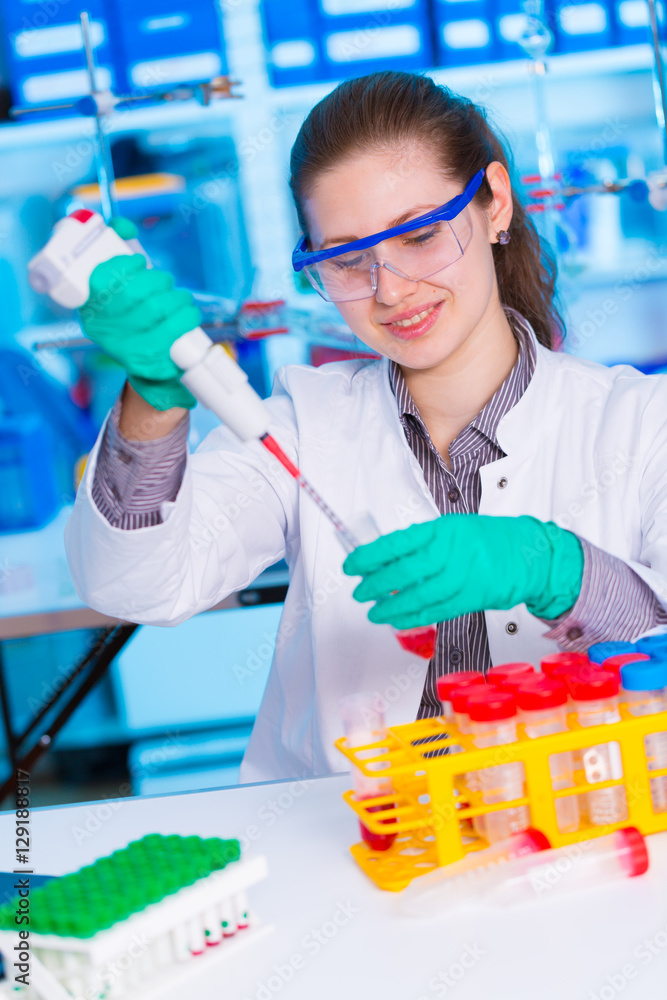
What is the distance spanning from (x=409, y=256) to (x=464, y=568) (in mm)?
474

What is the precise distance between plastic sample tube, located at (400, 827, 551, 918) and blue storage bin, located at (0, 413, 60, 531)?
2440 mm

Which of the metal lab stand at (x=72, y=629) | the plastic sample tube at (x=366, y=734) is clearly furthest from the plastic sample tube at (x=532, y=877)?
the metal lab stand at (x=72, y=629)

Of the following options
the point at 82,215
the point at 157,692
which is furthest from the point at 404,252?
the point at 157,692

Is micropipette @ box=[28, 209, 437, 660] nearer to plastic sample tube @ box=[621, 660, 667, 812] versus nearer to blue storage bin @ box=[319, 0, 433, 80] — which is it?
plastic sample tube @ box=[621, 660, 667, 812]

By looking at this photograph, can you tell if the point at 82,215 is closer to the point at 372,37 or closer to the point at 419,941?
the point at 419,941

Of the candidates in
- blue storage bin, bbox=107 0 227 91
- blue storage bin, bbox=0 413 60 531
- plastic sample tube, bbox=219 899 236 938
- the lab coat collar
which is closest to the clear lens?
the lab coat collar

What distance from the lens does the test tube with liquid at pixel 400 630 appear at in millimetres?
1192

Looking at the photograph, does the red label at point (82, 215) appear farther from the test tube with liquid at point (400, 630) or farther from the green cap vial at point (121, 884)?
the green cap vial at point (121, 884)

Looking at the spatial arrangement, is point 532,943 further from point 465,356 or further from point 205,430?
point 205,430

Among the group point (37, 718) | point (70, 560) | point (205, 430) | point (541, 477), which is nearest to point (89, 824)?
point (70, 560)

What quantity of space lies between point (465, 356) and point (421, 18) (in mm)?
2189

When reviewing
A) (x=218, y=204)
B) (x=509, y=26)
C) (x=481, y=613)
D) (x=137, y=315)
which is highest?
(x=509, y=26)

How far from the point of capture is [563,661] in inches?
42.1

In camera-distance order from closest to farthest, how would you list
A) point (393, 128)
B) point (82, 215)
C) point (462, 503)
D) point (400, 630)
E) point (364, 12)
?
point (82, 215)
point (400, 630)
point (393, 128)
point (462, 503)
point (364, 12)
